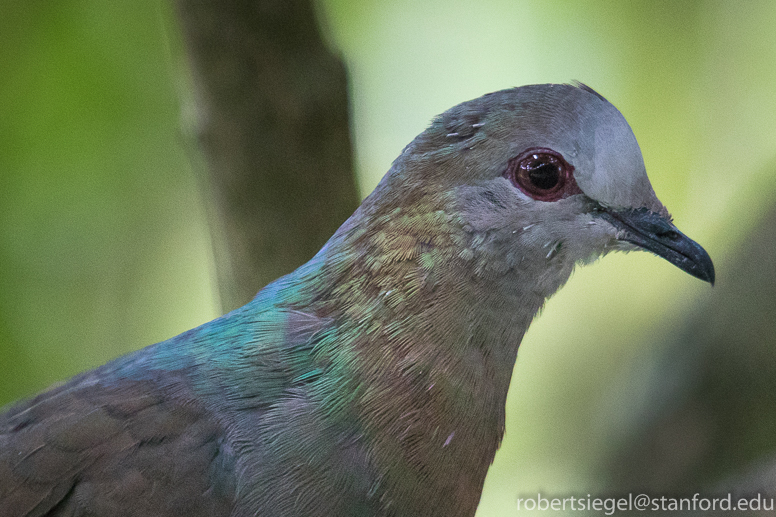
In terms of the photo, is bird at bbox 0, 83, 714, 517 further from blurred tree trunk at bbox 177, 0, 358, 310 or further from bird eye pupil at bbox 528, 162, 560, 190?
blurred tree trunk at bbox 177, 0, 358, 310

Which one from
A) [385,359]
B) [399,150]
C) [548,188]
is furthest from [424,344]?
[399,150]

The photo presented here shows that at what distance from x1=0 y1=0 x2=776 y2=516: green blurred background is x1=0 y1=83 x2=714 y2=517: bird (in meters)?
1.58

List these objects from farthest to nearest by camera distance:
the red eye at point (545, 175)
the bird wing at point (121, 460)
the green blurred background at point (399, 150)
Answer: the green blurred background at point (399, 150) < the red eye at point (545, 175) < the bird wing at point (121, 460)

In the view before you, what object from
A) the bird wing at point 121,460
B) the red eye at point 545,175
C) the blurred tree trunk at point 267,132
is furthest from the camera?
the blurred tree trunk at point 267,132

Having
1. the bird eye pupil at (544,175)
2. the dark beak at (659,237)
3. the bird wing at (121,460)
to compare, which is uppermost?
the bird eye pupil at (544,175)

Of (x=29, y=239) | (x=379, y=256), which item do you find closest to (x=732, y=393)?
(x=379, y=256)

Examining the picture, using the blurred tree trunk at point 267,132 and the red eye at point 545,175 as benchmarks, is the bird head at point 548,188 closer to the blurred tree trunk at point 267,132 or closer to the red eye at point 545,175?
the red eye at point 545,175

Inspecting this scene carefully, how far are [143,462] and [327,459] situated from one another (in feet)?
1.13

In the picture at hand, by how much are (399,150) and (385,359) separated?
1832 millimetres

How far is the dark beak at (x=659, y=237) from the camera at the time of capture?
1437 mm

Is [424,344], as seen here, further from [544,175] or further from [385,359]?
[544,175]

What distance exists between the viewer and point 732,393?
107 inches

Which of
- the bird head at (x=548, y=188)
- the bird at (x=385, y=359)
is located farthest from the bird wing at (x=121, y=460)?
the bird head at (x=548, y=188)

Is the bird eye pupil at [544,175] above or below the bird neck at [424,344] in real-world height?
above
